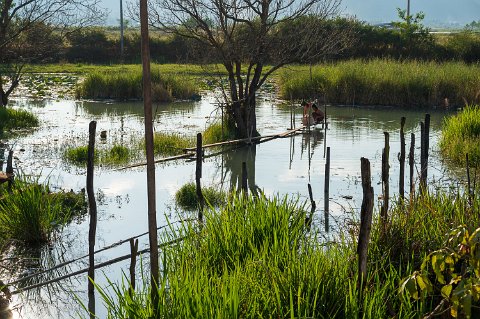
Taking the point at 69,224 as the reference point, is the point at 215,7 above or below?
above

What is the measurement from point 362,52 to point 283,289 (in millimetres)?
34351

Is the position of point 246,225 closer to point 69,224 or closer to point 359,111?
point 69,224

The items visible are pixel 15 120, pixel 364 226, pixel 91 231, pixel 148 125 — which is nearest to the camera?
pixel 148 125

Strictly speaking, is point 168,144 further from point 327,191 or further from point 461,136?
point 327,191

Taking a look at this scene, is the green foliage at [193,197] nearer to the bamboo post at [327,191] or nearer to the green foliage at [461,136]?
the bamboo post at [327,191]

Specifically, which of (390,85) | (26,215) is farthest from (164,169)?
(390,85)

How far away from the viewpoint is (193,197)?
11102 mm

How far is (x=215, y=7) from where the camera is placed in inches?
661

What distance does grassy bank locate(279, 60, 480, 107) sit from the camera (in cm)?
2328

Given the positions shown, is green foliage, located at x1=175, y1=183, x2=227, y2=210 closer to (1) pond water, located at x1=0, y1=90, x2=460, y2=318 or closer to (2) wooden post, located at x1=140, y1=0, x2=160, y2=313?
(1) pond water, located at x1=0, y1=90, x2=460, y2=318

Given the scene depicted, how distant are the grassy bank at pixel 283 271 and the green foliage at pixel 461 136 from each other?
22.3 feet

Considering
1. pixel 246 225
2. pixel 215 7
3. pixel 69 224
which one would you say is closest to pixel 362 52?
pixel 215 7

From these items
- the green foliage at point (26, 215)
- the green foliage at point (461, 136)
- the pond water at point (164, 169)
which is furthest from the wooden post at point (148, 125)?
the green foliage at point (461, 136)

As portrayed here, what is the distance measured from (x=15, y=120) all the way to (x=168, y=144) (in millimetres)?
5429
